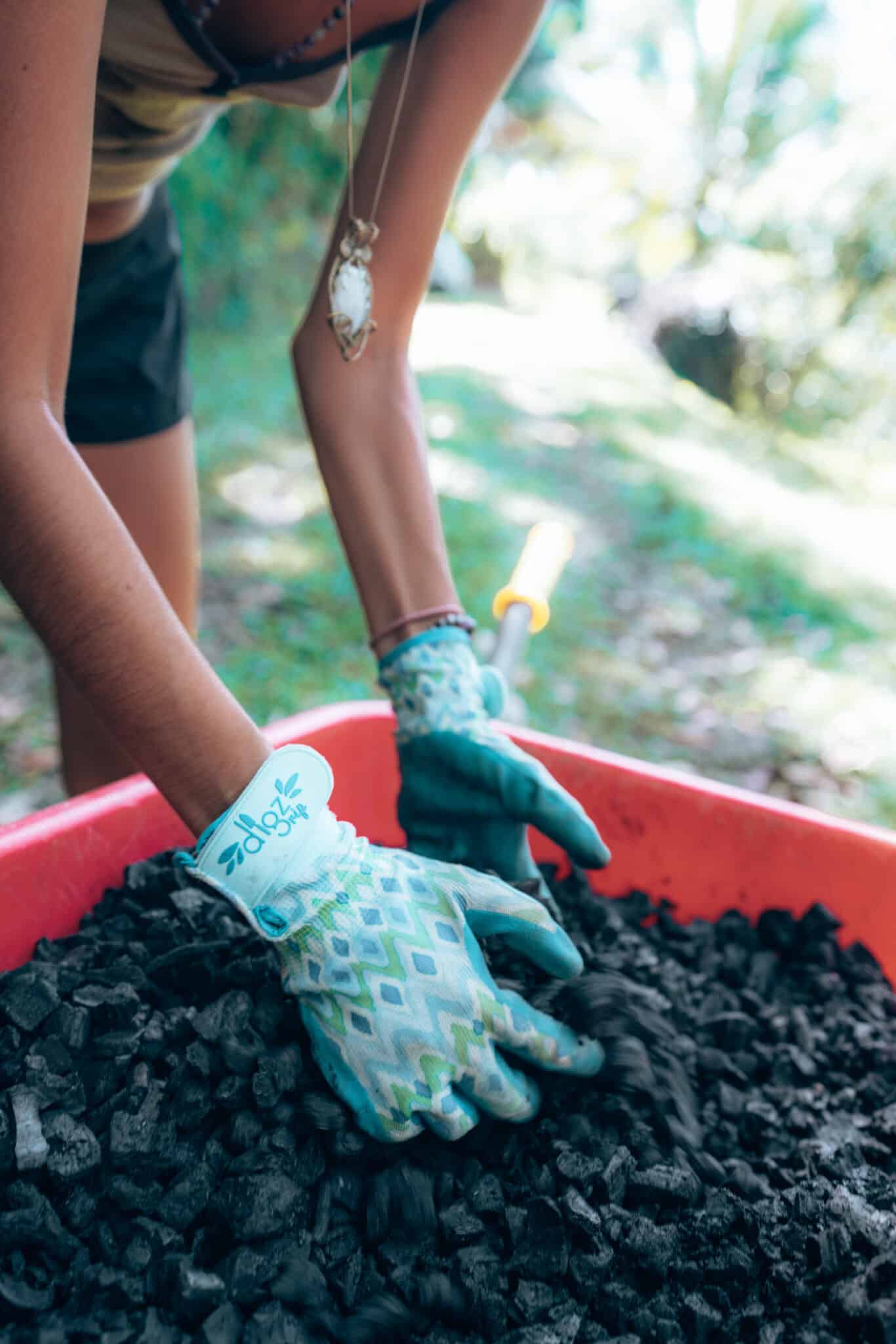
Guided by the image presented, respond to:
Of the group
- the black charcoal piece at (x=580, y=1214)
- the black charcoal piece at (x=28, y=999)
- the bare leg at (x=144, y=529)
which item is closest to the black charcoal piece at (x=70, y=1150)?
the black charcoal piece at (x=28, y=999)

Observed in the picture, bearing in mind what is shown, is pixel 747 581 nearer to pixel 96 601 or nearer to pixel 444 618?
pixel 444 618

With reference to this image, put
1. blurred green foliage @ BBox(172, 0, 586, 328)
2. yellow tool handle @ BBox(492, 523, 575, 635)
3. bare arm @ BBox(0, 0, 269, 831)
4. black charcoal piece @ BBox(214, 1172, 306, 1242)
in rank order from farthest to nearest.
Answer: blurred green foliage @ BBox(172, 0, 586, 328) < yellow tool handle @ BBox(492, 523, 575, 635) < black charcoal piece @ BBox(214, 1172, 306, 1242) < bare arm @ BBox(0, 0, 269, 831)

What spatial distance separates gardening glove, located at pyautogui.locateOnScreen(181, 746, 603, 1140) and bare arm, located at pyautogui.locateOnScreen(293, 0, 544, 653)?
353mm

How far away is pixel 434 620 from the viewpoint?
3.85ft

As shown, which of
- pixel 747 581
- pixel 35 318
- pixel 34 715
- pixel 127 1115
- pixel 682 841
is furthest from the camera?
pixel 747 581

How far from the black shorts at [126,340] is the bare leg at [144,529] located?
1.1 inches

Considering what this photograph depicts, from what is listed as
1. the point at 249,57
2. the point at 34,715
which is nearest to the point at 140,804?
the point at 249,57

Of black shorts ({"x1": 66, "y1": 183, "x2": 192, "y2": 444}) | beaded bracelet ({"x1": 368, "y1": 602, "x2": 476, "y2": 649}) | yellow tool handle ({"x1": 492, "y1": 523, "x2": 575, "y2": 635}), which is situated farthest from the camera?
yellow tool handle ({"x1": 492, "y1": 523, "x2": 575, "y2": 635})

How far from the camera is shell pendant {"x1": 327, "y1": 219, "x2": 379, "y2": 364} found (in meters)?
1.15

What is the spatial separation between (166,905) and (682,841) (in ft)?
2.23

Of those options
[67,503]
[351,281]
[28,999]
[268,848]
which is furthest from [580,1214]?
[351,281]

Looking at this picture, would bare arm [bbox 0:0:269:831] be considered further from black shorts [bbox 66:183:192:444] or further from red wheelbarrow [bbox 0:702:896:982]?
black shorts [bbox 66:183:192:444]

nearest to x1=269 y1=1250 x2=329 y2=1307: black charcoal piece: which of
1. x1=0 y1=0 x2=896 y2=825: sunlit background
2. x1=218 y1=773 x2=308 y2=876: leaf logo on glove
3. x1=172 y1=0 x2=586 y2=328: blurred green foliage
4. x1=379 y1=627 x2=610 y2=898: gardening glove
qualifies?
x1=218 y1=773 x2=308 y2=876: leaf logo on glove

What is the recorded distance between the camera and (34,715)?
252 centimetres
